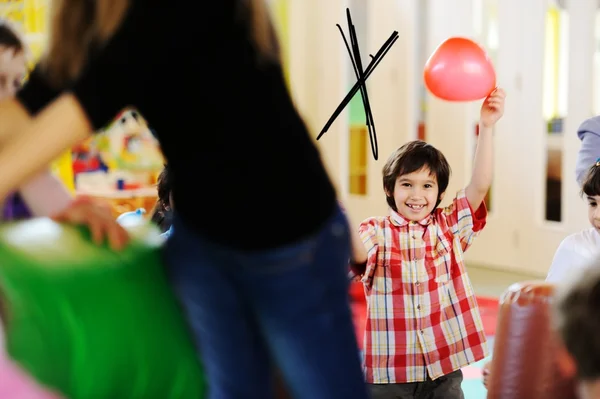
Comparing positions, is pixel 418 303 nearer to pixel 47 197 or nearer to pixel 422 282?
pixel 422 282

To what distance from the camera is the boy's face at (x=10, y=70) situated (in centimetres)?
139

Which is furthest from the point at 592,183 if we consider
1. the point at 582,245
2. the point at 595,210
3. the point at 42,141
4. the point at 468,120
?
the point at 468,120

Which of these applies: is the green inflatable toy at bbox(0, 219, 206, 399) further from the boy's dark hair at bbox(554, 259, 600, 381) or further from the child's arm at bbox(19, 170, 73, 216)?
the boy's dark hair at bbox(554, 259, 600, 381)

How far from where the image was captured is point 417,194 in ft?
5.92

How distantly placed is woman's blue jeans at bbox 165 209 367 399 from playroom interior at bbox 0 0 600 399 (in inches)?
95.8

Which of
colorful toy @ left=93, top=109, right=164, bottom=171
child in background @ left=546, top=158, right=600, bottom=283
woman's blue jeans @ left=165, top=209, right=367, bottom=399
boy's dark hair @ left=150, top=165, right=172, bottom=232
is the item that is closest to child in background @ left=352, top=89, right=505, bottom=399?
child in background @ left=546, top=158, right=600, bottom=283

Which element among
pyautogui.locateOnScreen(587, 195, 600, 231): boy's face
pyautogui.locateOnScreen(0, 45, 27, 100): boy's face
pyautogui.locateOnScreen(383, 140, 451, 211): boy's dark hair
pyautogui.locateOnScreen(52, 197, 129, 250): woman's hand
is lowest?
pyautogui.locateOnScreen(587, 195, 600, 231): boy's face

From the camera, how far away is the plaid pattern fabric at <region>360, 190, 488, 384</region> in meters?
1.76

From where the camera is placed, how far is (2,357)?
88 cm

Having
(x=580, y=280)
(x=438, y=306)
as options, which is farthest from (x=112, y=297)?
(x=438, y=306)

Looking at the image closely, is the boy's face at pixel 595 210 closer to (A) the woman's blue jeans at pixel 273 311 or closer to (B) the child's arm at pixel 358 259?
(B) the child's arm at pixel 358 259

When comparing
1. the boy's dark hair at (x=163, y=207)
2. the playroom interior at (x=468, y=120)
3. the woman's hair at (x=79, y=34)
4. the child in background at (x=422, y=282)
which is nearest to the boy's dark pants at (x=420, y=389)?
the child in background at (x=422, y=282)

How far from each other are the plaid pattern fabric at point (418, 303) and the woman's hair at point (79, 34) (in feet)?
3.10

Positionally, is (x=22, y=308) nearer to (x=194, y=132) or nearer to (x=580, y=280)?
(x=194, y=132)
